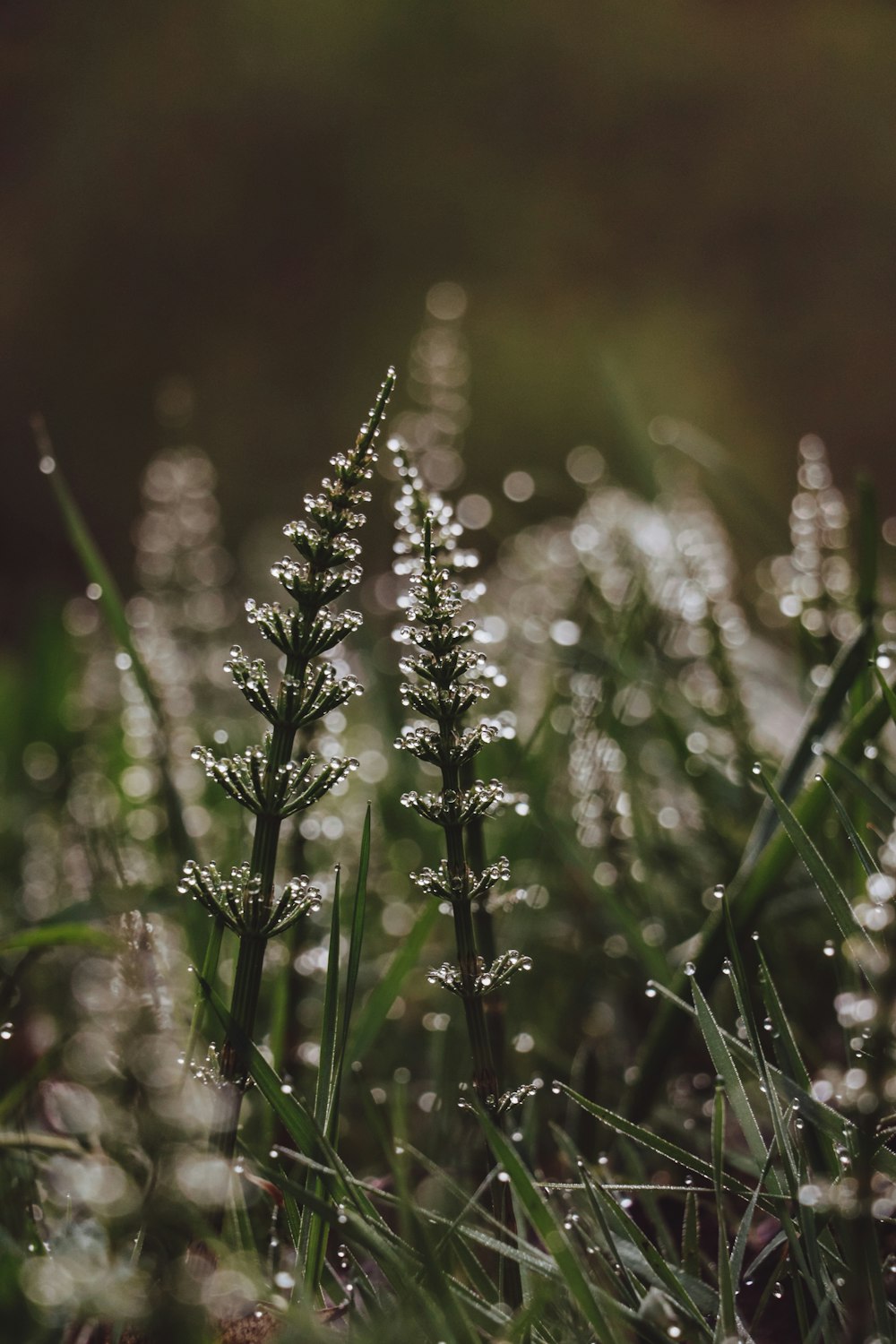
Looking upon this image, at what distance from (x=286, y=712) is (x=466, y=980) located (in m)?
0.11

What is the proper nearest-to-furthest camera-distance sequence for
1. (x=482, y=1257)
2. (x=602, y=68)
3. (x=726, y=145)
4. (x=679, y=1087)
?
1. (x=482, y=1257)
2. (x=679, y=1087)
3. (x=726, y=145)
4. (x=602, y=68)

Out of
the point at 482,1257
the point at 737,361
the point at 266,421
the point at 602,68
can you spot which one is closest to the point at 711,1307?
the point at 482,1257

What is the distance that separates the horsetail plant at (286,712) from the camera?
325 mm

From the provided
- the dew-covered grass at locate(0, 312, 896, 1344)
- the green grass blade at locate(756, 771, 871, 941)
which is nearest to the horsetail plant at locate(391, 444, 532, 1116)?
the dew-covered grass at locate(0, 312, 896, 1344)

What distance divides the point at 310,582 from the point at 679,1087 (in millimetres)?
414

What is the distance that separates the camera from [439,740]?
34 centimetres

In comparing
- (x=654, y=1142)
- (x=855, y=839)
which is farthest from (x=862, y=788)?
(x=654, y=1142)

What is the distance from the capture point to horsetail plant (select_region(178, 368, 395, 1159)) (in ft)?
1.07

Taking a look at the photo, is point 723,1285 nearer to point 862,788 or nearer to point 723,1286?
point 723,1286

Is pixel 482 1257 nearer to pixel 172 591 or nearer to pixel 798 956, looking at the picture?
pixel 798 956

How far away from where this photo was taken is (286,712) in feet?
1.10

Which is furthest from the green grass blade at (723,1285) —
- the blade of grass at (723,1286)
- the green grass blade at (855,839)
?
the green grass blade at (855,839)

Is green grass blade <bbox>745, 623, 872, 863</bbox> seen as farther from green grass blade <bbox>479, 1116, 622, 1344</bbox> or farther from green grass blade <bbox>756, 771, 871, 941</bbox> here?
green grass blade <bbox>479, 1116, 622, 1344</bbox>

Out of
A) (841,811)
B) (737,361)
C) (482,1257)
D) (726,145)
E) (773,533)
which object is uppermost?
(726,145)
